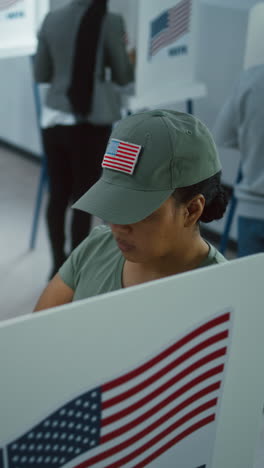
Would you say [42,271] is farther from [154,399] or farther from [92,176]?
[154,399]

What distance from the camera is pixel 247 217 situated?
1.88 m

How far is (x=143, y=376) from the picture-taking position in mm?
→ 576

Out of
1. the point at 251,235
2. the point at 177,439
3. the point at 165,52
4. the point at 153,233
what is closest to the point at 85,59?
the point at 165,52

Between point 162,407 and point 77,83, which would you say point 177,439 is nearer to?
point 162,407

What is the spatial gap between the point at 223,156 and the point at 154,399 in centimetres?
281

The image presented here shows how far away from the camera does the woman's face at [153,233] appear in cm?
86

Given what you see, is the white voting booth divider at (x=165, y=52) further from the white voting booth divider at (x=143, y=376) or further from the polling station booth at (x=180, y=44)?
the white voting booth divider at (x=143, y=376)

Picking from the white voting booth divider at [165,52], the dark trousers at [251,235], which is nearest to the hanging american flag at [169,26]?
A: the white voting booth divider at [165,52]

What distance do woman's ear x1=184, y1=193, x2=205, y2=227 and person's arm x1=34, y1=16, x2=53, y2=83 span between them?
169 cm

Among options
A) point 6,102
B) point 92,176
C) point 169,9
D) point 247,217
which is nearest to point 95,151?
point 92,176

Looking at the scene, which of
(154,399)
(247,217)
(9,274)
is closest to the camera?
(154,399)

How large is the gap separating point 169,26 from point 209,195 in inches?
73.6

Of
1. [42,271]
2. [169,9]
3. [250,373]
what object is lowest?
[42,271]

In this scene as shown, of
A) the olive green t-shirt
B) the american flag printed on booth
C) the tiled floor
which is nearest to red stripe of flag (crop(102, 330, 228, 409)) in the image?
the american flag printed on booth
